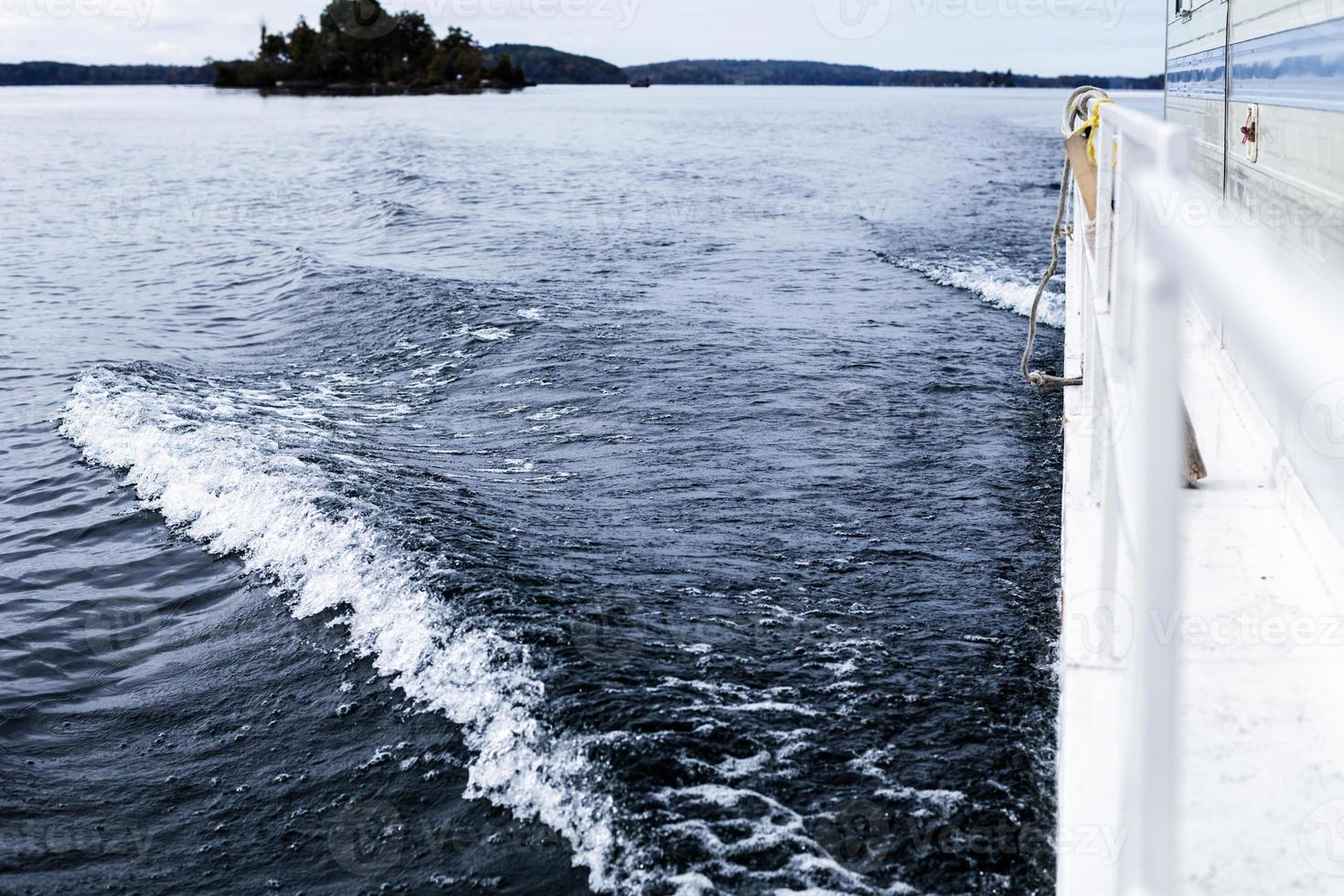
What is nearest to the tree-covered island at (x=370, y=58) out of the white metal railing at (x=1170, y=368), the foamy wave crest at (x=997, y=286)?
the foamy wave crest at (x=997, y=286)

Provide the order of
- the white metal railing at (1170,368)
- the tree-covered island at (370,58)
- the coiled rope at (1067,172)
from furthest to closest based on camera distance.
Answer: the tree-covered island at (370,58) < the coiled rope at (1067,172) < the white metal railing at (1170,368)

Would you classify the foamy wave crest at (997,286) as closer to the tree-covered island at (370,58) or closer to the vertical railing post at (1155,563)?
the vertical railing post at (1155,563)

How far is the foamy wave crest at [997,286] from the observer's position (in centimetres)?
1227

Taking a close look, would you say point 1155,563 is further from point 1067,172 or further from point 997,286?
point 997,286

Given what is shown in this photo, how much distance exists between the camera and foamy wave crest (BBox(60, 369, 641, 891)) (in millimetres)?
3850

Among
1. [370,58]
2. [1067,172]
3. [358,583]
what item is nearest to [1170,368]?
[358,583]

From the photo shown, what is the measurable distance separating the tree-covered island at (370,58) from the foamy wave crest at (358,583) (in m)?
142

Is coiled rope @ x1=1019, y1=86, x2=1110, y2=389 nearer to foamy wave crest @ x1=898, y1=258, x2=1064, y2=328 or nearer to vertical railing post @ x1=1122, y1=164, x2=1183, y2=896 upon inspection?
vertical railing post @ x1=1122, y1=164, x2=1183, y2=896

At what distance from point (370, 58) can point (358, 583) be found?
157447 mm

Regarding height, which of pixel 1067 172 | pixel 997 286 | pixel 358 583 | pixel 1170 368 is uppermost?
pixel 1067 172

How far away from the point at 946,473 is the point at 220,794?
4522 millimetres

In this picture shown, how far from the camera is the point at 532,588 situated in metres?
5.23

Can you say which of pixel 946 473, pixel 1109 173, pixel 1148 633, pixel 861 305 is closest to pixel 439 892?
pixel 1148 633

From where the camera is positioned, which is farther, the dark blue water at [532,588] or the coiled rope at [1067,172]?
the coiled rope at [1067,172]
